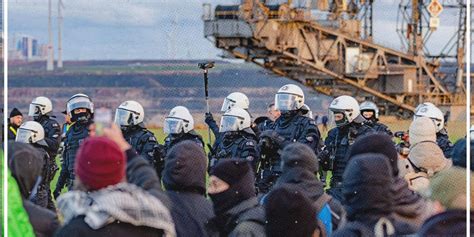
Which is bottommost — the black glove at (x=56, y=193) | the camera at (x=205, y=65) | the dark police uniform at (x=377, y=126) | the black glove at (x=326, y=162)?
the black glove at (x=56, y=193)

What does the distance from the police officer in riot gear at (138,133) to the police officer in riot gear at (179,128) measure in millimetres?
72

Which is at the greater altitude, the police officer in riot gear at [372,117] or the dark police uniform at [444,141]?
the police officer in riot gear at [372,117]

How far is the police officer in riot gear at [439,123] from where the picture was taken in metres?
8.20

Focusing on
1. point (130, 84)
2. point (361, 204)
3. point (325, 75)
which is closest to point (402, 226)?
point (361, 204)

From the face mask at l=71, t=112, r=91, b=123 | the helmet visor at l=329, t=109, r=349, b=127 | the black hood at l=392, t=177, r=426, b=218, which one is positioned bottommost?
the black hood at l=392, t=177, r=426, b=218

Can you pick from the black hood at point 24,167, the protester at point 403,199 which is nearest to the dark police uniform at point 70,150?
the black hood at point 24,167

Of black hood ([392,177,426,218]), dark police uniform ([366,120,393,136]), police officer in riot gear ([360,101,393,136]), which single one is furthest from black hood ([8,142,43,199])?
dark police uniform ([366,120,393,136])

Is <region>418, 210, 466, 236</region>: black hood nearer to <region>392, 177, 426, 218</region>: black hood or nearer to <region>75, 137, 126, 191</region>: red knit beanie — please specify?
<region>392, 177, 426, 218</region>: black hood

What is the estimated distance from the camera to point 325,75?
32.0 feet

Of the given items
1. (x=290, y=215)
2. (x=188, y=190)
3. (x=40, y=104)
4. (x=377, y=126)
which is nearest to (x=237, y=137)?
(x=377, y=126)

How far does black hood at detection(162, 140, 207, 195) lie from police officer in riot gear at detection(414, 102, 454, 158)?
11.4ft

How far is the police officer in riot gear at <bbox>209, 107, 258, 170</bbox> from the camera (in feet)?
25.5

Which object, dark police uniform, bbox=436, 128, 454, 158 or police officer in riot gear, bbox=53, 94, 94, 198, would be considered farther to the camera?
dark police uniform, bbox=436, 128, 454, 158

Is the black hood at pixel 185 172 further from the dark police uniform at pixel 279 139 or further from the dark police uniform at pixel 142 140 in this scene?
the dark police uniform at pixel 279 139
